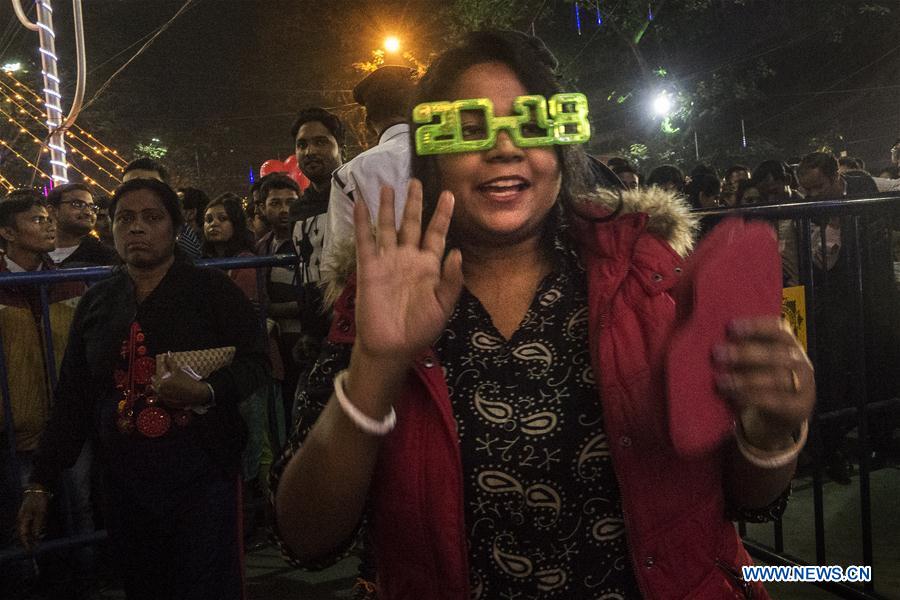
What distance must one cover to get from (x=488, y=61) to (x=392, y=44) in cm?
Result: 2067

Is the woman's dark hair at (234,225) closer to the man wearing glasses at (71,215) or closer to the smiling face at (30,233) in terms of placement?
the man wearing glasses at (71,215)

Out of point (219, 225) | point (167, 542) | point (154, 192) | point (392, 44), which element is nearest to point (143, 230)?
point (154, 192)

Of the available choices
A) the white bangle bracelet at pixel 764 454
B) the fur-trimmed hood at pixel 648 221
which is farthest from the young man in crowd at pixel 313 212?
the white bangle bracelet at pixel 764 454

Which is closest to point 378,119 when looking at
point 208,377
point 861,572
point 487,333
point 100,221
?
point 208,377

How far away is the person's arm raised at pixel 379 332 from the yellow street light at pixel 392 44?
21.1m

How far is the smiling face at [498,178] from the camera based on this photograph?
1597mm

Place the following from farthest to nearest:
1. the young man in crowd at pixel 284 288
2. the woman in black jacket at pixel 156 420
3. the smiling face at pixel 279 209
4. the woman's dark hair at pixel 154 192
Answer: the smiling face at pixel 279 209 → the young man in crowd at pixel 284 288 → the woman's dark hair at pixel 154 192 → the woman in black jacket at pixel 156 420

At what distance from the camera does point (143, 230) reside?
3.19 meters

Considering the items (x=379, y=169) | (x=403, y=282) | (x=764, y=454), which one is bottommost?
(x=764, y=454)

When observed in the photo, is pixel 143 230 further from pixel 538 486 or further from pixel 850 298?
pixel 850 298

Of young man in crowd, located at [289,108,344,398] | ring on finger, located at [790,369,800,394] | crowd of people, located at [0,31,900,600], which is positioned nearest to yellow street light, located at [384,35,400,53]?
young man in crowd, located at [289,108,344,398]

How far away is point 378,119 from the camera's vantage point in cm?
349

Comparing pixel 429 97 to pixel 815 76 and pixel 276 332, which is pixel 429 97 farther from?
pixel 815 76

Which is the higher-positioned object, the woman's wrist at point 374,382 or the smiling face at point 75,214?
the smiling face at point 75,214
